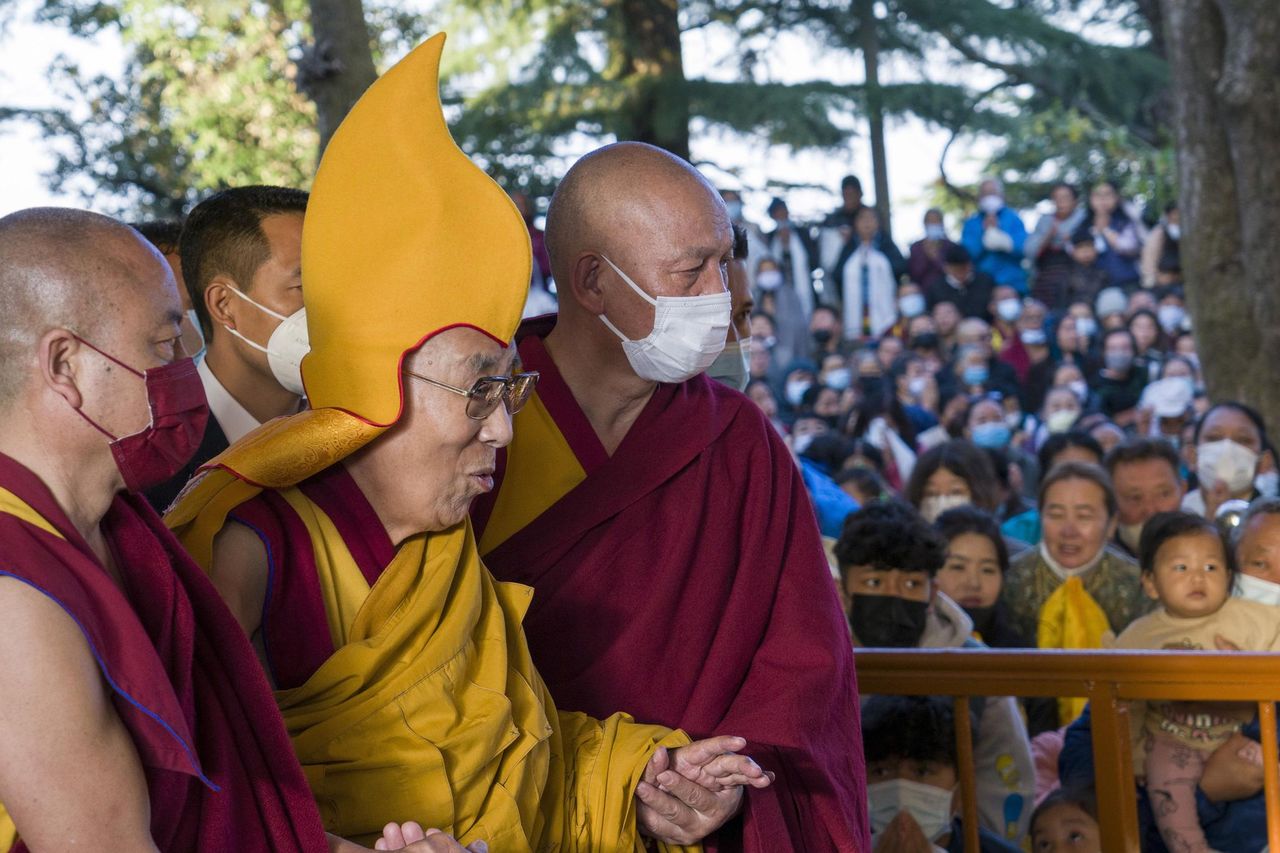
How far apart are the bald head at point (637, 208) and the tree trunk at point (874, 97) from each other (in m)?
11.6

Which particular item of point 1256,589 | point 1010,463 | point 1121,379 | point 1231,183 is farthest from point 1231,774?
point 1121,379

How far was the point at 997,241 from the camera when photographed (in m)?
10.7

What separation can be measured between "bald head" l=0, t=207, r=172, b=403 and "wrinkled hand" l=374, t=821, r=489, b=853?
69 centimetres

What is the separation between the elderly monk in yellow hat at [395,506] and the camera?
73.4 inches

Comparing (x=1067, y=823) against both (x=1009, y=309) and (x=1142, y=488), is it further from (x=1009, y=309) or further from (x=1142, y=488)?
(x=1009, y=309)

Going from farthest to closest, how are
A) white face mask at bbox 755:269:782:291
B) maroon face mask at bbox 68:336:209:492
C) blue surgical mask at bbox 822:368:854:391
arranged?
white face mask at bbox 755:269:782:291 → blue surgical mask at bbox 822:368:854:391 → maroon face mask at bbox 68:336:209:492

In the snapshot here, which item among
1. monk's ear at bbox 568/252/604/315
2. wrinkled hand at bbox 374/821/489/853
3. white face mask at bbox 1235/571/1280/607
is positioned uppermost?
monk's ear at bbox 568/252/604/315

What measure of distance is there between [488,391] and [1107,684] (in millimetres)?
1689

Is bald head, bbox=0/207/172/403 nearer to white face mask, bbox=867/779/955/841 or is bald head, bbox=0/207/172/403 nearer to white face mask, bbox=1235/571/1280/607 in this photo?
white face mask, bbox=867/779/955/841

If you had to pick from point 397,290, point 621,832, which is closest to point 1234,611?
point 621,832

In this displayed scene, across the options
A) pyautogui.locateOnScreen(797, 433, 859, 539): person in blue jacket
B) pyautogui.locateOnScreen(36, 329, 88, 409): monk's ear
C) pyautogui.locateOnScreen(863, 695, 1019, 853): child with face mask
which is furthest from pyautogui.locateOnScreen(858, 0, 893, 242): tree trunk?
pyautogui.locateOnScreen(36, 329, 88, 409): monk's ear

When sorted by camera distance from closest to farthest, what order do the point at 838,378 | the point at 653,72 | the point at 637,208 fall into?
the point at 637,208 < the point at 838,378 < the point at 653,72

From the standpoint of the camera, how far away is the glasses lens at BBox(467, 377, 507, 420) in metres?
2.01

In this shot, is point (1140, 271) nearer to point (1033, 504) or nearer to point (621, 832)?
point (1033, 504)
